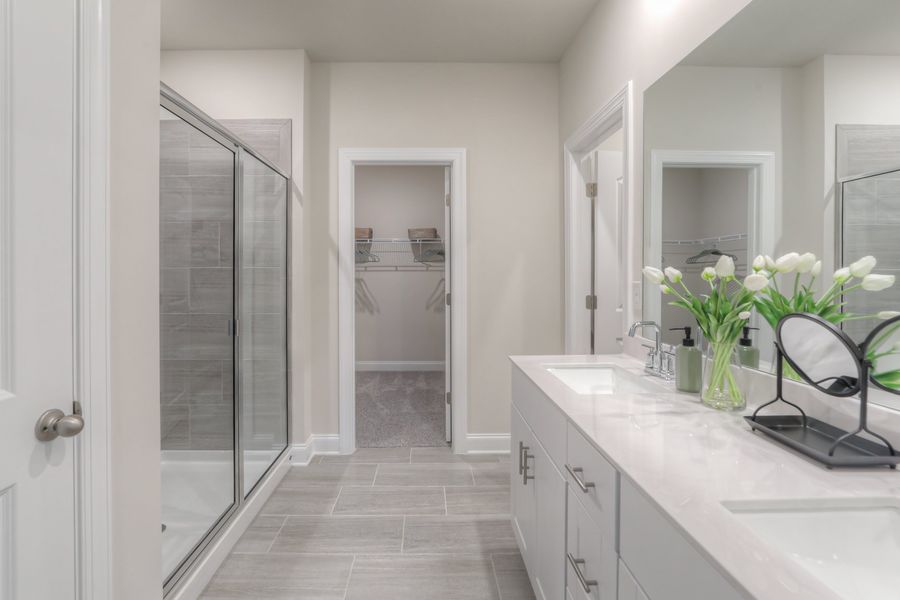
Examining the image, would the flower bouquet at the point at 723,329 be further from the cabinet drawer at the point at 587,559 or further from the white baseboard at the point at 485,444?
the white baseboard at the point at 485,444

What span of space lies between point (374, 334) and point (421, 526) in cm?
367

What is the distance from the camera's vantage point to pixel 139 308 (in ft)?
4.02

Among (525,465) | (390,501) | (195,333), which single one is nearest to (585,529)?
(525,465)

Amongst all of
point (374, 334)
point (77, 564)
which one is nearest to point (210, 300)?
point (77, 564)

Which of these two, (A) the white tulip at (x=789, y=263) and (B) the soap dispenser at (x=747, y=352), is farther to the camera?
(B) the soap dispenser at (x=747, y=352)

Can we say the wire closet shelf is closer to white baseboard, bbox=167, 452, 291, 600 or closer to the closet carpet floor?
the closet carpet floor

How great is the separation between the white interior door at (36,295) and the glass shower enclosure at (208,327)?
0.73 meters

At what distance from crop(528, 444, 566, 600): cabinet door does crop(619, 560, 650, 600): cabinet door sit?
0.39m

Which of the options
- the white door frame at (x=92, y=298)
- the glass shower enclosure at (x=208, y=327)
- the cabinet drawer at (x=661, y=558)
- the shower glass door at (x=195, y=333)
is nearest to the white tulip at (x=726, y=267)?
the cabinet drawer at (x=661, y=558)

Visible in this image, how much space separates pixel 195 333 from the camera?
6.86ft

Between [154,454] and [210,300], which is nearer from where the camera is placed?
[154,454]

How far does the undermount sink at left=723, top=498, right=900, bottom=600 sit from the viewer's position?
72 cm

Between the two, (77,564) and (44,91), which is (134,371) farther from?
(44,91)

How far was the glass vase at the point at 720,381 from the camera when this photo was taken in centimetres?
132
